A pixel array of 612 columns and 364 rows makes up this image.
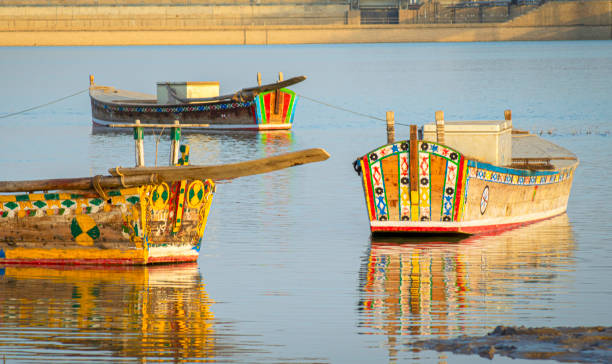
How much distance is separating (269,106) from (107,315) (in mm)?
29534

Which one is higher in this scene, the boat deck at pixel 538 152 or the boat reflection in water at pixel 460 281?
A: the boat deck at pixel 538 152

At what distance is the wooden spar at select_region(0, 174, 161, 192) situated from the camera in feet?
46.0

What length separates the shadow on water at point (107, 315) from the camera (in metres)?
10.8

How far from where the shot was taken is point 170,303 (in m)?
13.1

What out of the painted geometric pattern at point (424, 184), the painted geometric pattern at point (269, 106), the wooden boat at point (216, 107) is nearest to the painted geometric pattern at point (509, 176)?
the painted geometric pattern at point (424, 184)

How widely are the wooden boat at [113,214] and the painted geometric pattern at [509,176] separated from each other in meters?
4.34

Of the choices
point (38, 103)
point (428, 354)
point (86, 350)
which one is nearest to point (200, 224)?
point (86, 350)

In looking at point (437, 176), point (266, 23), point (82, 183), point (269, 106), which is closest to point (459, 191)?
point (437, 176)

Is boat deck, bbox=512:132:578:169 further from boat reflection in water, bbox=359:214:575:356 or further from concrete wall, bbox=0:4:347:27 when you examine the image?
concrete wall, bbox=0:4:347:27

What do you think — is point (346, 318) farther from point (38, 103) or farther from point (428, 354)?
point (38, 103)

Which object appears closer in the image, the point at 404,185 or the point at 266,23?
the point at 404,185

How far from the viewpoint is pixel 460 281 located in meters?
14.3

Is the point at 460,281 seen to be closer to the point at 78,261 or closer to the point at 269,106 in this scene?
the point at 78,261

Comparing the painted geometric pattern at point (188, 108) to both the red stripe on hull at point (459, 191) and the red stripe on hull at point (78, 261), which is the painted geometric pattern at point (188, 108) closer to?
the red stripe on hull at point (459, 191)
